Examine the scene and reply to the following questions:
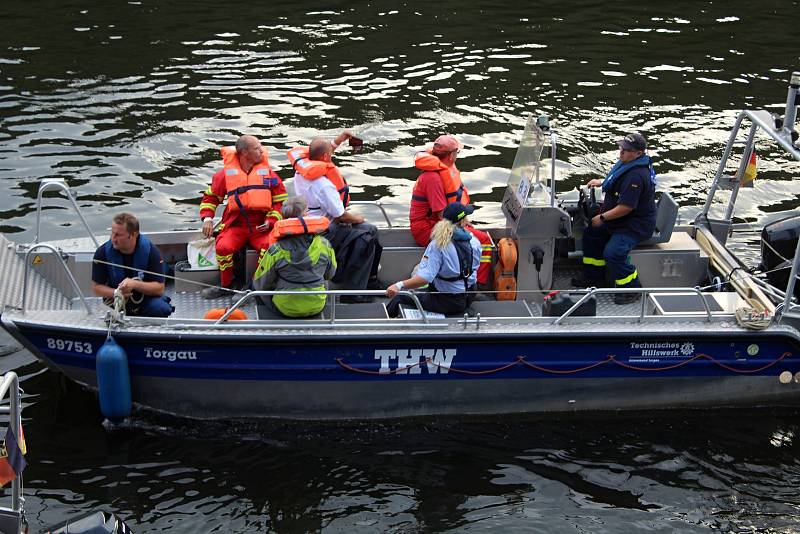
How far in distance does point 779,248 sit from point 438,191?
3.28 meters

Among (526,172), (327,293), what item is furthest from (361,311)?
(526,172)

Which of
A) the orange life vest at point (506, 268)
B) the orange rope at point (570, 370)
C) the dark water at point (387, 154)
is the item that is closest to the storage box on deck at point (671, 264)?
the orange life vest at point (506, 268)

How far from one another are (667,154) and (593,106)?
1.99 meters

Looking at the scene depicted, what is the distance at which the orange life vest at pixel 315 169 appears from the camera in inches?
363

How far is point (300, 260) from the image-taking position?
338 inches

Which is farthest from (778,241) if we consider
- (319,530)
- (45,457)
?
(45,457)

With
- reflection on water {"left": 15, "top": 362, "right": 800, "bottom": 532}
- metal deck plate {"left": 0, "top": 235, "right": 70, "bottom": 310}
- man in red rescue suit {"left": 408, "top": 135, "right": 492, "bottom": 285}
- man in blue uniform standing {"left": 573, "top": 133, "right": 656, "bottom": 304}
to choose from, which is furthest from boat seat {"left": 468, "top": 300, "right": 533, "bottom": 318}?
metal deck plate {"left": 0, "top": 235, "right": 70, "bottom": 310}

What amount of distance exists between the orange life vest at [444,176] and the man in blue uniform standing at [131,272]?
2.57 meters

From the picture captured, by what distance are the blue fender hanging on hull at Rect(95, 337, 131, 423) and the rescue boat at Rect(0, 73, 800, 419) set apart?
24 millimetres

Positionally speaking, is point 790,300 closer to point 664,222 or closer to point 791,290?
point 791,290

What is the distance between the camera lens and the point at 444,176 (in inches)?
378

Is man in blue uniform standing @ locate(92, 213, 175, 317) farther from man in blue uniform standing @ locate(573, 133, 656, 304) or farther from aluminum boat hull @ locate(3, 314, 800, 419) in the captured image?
man in blue uniform standing @ locate(573, 133, 656, 304)

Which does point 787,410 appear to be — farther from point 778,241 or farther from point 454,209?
point 454,209

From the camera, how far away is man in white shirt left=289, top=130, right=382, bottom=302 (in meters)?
9.28
